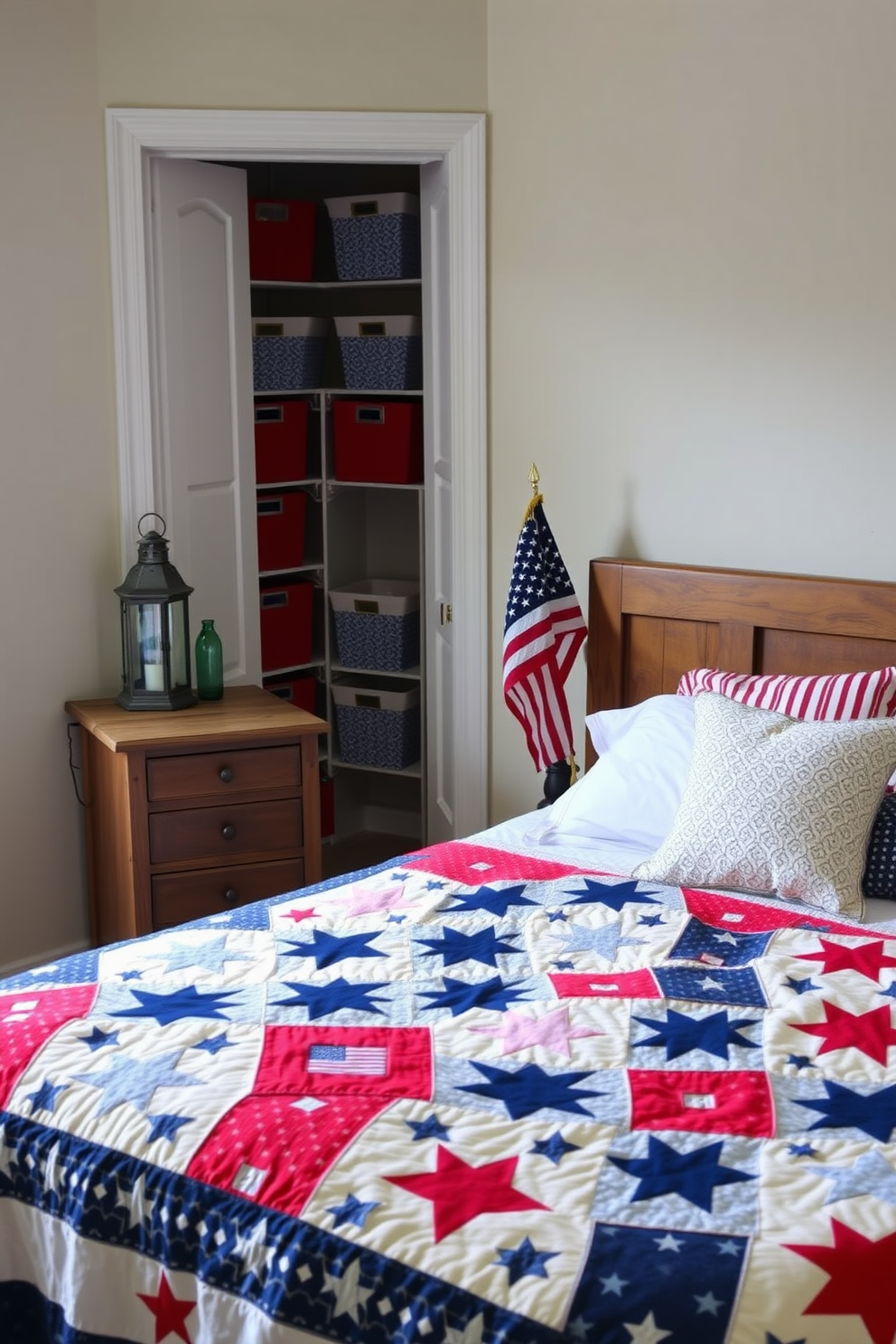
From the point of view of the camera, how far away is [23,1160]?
1784 mm

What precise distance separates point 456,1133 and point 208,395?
103 inches

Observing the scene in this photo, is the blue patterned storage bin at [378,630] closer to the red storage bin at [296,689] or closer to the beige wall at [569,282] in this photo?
the red storage bin at [296,689]

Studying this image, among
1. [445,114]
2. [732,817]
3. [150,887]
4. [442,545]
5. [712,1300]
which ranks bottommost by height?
[150,887]

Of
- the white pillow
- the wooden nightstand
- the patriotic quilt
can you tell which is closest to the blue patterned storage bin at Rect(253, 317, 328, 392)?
the wooden nightstand

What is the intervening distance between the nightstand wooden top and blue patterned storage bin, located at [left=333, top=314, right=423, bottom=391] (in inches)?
46.5

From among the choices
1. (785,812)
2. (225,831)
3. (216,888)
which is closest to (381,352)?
(225,831)

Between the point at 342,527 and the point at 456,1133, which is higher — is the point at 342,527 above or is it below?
above

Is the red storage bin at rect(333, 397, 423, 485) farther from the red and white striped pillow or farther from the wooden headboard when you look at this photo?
the red and white striped pillow

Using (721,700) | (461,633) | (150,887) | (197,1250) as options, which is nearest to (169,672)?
(150,887)

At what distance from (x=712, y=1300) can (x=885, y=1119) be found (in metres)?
0.43

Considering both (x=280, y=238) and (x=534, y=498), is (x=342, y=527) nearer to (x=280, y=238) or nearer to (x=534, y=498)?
(x=280, y=238)

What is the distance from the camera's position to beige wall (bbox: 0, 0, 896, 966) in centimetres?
307

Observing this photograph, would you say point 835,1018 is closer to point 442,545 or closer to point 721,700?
point 721,700

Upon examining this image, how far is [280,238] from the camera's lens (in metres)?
4.34
